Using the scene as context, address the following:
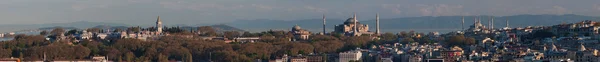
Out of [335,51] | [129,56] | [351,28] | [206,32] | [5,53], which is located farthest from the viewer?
[351,28]

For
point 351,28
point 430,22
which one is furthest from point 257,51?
point 430,22

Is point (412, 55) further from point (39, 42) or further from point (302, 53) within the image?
point (39, 42)

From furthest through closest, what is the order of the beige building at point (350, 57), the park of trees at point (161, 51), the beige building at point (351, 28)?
the beige building at point (351, 28) < the park of trees at point (161, 51) < the beige building at point (350, 57)

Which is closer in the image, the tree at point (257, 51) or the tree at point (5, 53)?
the tree at point (257, 51)

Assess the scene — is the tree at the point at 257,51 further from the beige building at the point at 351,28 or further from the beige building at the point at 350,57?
the beige building at the point at 351,28

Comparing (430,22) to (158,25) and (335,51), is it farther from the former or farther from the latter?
(335,51)

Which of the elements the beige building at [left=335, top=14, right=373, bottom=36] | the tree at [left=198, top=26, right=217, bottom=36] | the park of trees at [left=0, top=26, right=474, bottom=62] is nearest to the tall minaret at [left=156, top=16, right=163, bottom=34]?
the tree at [left=198, top=26, right=217, bottom=36]

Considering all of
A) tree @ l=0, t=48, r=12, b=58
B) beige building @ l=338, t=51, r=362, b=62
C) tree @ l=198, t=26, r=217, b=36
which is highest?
tree @ l=198, t=26, r=217, b=36

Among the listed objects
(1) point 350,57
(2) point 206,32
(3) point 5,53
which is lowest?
(1) point 350,57

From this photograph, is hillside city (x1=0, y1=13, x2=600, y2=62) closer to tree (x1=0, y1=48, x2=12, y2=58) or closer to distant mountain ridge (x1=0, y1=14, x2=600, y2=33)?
tree (x1=0, y1=48, x2=12, y2=58)

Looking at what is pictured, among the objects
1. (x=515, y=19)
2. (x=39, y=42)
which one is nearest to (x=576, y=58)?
(x=39, y=42)

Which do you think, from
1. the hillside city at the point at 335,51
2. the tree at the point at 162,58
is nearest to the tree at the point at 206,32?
the hillside city at the point at 335,51
